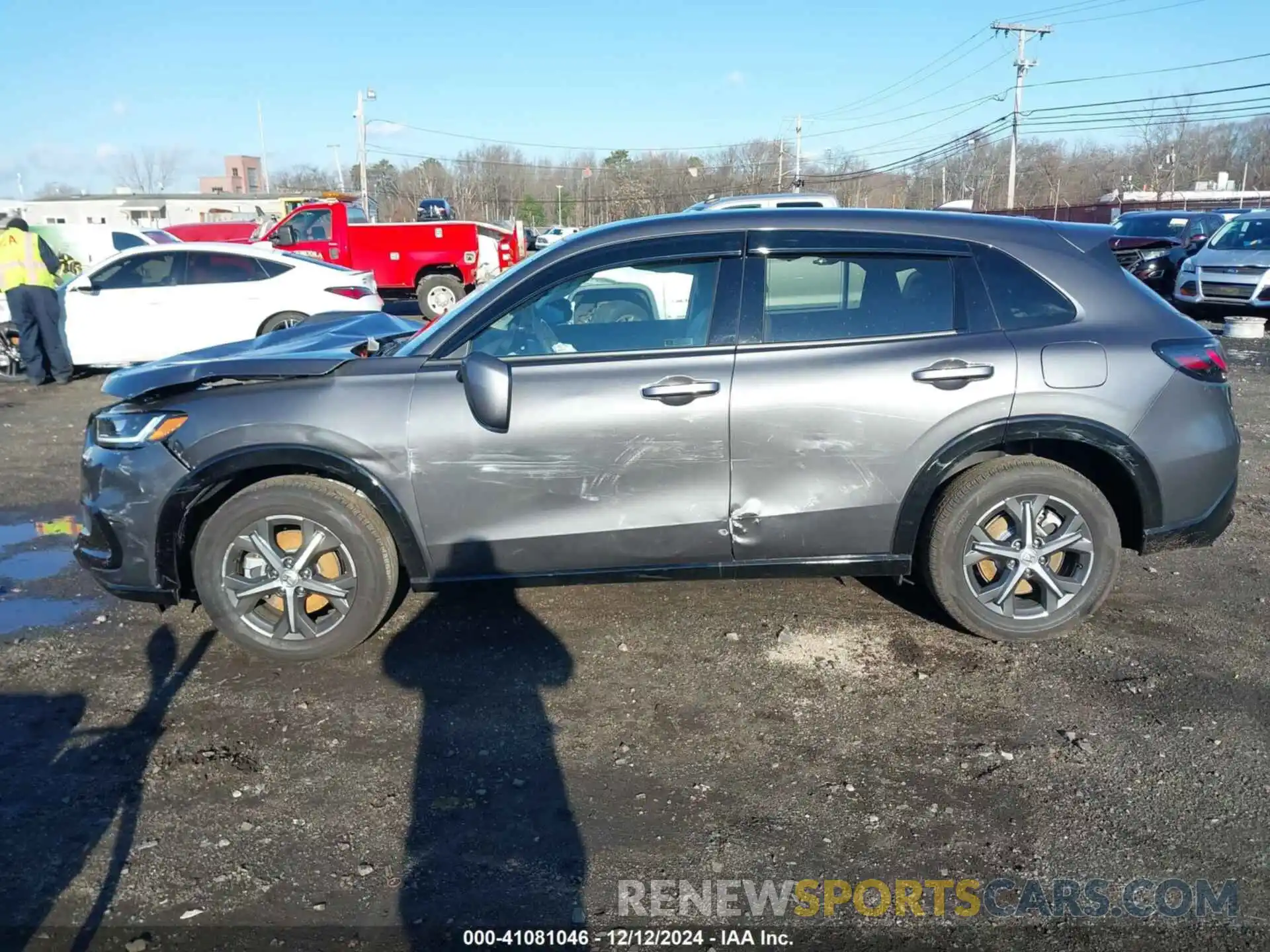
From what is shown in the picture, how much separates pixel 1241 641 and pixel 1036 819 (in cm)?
183

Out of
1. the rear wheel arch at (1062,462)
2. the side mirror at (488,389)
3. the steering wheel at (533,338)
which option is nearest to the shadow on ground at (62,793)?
the side mirror at (488,389)

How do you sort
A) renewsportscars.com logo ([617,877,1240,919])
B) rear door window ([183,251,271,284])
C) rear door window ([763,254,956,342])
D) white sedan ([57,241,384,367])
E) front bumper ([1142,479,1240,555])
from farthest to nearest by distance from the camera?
rear door window ([183,251,271,284]) → white sedan ([57,241,384,367]) → front bumper ([1142,479,1240,555]) → rear door window ([763,254,956,342]) → renewsportscars.com logo ([617,877,1240,919])

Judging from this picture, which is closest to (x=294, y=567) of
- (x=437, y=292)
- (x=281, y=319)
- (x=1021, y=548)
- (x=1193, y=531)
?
(x=1021, y=548)

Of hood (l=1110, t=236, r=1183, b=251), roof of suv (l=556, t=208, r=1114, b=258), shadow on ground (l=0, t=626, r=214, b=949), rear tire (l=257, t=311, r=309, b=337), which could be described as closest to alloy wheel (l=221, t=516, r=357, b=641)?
shadow on ground (l=0, t=626, r=214, b=949)

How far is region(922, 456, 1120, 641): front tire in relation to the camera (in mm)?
3904

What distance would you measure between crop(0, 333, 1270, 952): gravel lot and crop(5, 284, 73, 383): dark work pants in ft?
23.9

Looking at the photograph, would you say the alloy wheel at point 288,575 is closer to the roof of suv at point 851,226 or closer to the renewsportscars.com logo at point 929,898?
the roof of suv at point 851,226

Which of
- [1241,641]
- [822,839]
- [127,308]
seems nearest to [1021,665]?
[1241,641]

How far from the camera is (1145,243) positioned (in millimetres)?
18016

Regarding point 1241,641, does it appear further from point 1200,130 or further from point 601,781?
point 1200,130

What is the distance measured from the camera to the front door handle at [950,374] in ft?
12.4

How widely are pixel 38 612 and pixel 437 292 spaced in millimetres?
13352

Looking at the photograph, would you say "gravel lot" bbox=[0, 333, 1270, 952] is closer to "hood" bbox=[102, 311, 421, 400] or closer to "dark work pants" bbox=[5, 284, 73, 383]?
"hood" bbox=[102, 311, 421, 400]

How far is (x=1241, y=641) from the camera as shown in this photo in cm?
406
